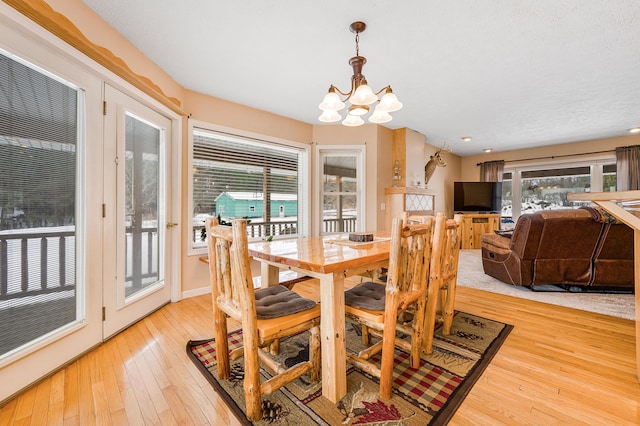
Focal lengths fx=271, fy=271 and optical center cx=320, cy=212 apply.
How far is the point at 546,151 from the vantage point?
6.18 meters

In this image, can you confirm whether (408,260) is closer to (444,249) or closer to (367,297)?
(367,297)

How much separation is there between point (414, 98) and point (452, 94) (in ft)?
1.47

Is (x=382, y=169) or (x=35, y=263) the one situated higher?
(x=382, y=169)

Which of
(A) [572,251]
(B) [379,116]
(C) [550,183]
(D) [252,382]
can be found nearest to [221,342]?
(D) [252,382]

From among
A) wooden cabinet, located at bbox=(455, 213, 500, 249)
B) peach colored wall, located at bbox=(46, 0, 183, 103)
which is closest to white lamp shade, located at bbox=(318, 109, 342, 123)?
peach colored wall, located at bbox=(46, 0, 183, 103)

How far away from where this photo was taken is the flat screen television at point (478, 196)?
259 inches

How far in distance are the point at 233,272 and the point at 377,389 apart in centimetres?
105

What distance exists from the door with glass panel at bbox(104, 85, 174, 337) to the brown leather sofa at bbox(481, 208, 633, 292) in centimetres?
415

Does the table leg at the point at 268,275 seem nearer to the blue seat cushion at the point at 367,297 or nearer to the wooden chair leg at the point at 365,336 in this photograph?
the blue seat cushion at the point at 367,297

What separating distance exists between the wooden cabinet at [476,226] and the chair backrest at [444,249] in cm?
484

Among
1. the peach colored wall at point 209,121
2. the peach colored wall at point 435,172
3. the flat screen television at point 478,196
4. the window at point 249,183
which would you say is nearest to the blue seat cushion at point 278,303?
the peach colored wall at point 209,121

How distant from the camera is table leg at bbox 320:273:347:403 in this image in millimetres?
1382

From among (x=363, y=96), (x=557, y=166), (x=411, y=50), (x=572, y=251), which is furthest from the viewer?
(x=557, y=166)

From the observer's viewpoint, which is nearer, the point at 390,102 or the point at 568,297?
the point at 390,102
